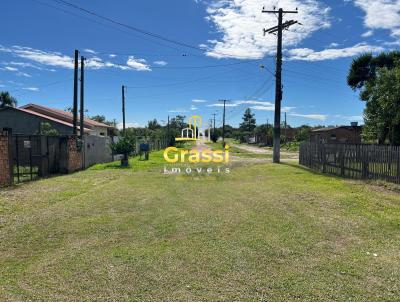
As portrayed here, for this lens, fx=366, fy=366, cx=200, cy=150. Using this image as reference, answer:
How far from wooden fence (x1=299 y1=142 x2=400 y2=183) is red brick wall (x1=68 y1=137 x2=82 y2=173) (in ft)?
42.4

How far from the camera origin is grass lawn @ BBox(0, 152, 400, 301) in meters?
4.15

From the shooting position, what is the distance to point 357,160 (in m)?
15.7

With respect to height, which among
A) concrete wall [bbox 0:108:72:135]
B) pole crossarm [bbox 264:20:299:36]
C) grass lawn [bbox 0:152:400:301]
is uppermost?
pole crossarm [bbox 264:20:299:36]

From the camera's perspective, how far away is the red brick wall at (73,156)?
1818 centimetres

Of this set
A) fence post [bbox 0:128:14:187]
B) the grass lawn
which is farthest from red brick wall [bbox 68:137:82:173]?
the grass lawn

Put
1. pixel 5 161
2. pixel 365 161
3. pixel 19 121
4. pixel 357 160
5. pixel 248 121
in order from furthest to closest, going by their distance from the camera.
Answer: pixel 248 121
pixel 19 121
pixel 357 160
pixel 365 161
pixel 5 161

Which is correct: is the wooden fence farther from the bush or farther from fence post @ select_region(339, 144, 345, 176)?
the bush

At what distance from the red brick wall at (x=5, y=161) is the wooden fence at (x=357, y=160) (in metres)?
13.6

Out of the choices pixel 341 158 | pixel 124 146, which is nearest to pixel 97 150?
pixel 124 146

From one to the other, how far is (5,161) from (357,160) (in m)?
13.8

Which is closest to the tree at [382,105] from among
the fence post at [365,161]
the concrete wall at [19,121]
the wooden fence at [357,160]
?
the wooden fence at [357,160]

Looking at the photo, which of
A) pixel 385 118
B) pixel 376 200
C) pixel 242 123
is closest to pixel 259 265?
pixel 376 200

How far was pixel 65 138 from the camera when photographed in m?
17.9

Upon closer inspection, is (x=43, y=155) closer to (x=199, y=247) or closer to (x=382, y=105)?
(x=199, y=247)
